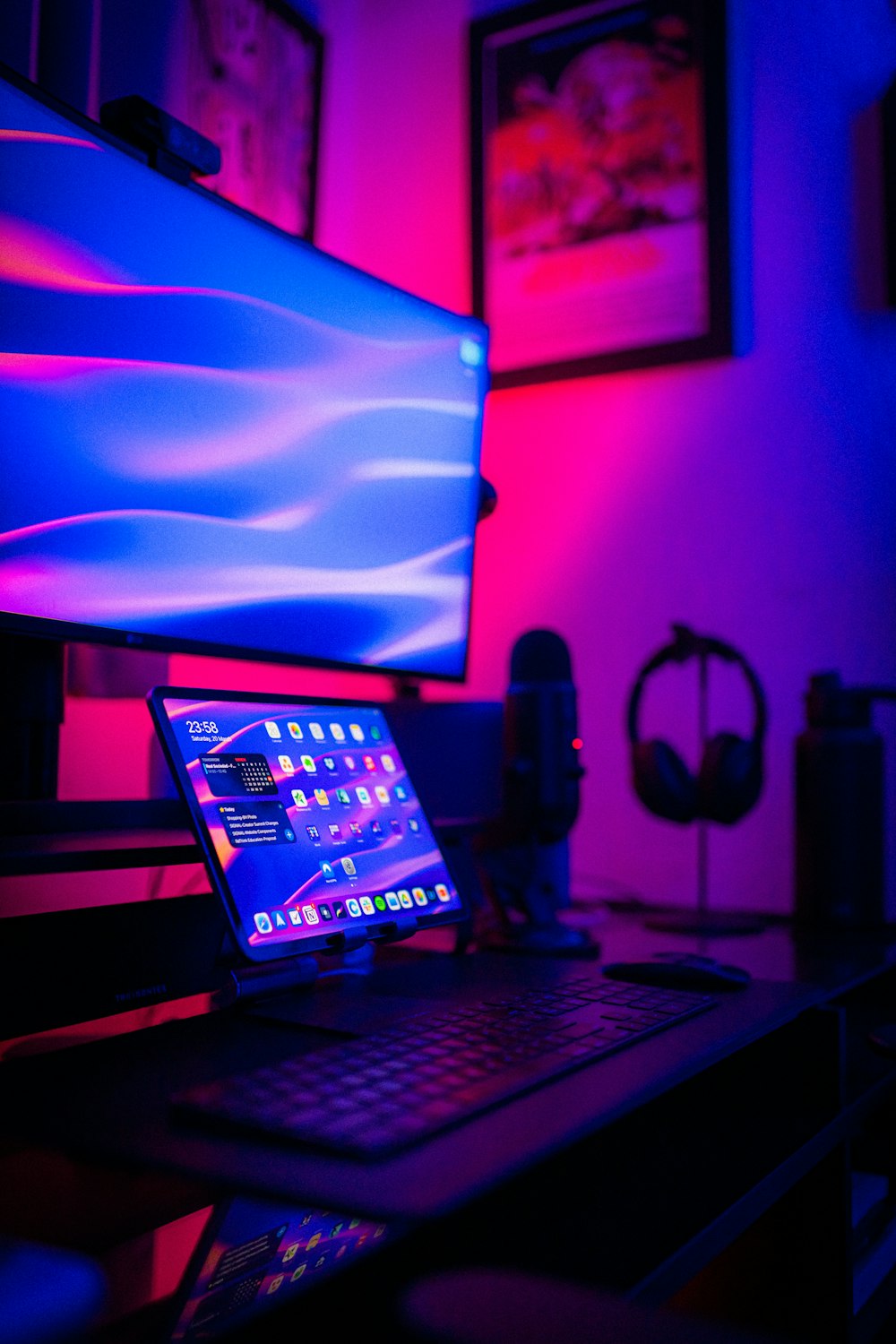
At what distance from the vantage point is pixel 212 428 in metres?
0.93

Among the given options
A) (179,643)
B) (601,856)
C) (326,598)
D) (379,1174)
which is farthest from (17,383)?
(601,856)

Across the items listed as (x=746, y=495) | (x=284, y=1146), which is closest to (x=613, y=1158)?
(x=284, y=1146)

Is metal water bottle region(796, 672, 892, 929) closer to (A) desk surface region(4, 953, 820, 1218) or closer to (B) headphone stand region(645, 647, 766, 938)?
(B) headphone stand region(645, 647, 766, 938)

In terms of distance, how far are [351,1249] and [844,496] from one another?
4.60 ft

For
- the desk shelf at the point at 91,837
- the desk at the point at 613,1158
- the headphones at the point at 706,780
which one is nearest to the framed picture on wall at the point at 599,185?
the headphones at the point at 706,780

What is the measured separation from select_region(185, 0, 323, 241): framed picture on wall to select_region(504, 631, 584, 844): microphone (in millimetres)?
950

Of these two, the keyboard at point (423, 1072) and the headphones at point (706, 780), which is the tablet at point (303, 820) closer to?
the keyboard at point (423, 1072)

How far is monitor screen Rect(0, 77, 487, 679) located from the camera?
0.77 m

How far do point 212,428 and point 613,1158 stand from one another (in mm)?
728

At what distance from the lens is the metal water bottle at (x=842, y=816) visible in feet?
4.34

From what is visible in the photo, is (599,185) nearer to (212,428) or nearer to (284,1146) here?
(212,428)

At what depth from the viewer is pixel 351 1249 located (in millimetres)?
470

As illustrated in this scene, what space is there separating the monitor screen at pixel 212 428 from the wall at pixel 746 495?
0.54 metres

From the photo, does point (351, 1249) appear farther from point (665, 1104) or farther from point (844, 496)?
point (844, 496)
